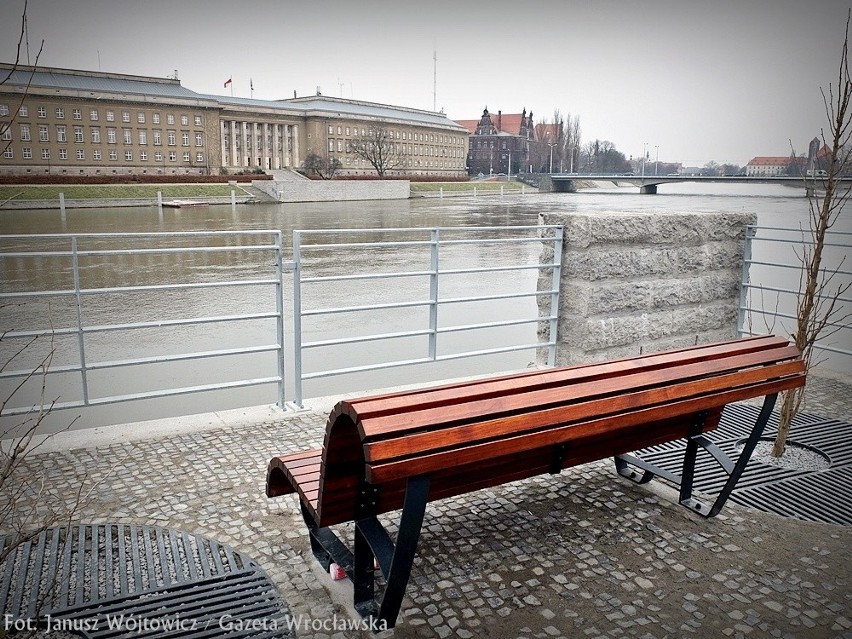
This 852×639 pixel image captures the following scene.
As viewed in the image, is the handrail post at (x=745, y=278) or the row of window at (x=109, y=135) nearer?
the handrail post at (x=745, y=278)

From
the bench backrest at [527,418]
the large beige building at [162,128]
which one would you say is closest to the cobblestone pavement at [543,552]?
the bench backrest at [527,418]

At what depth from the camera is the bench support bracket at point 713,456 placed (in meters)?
4.09

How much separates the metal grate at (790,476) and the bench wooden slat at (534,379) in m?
1.10

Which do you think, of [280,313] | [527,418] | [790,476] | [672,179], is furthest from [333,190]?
[527,418]

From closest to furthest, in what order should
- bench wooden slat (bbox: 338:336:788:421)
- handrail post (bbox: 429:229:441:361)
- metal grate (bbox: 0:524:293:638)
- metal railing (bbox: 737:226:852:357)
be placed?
1. bench wooden slat (bbox: 338:336:788:421)
2. metal grate (bbox: 0:524:293:638)
3. handrail post (bbox: 429:229:441:361)
4. metal railing (bbox: 737:226:852:357)

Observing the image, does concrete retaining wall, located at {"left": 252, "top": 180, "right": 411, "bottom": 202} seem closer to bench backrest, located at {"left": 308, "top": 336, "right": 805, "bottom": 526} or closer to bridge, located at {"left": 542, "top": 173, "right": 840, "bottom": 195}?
bridge, located at {"left": 542, "top": 173, "right": 840, "bottom": 195}

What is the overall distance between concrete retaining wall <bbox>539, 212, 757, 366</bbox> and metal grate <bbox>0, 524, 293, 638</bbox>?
460 centimetres

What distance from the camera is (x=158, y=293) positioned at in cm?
1432

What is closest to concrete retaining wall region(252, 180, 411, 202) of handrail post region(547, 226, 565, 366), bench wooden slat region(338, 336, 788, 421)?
handrail post region(547, 226, 565, 366)

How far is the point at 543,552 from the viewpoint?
12.3 feet

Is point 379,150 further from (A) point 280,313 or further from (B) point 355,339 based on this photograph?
(A) point 280,313

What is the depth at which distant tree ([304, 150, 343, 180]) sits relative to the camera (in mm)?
89375

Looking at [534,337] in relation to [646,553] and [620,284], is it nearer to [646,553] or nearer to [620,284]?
[620,284]

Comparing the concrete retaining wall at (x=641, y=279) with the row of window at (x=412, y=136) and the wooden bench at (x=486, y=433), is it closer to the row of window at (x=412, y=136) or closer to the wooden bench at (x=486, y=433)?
the wooden bench at (x=486, y=433)
